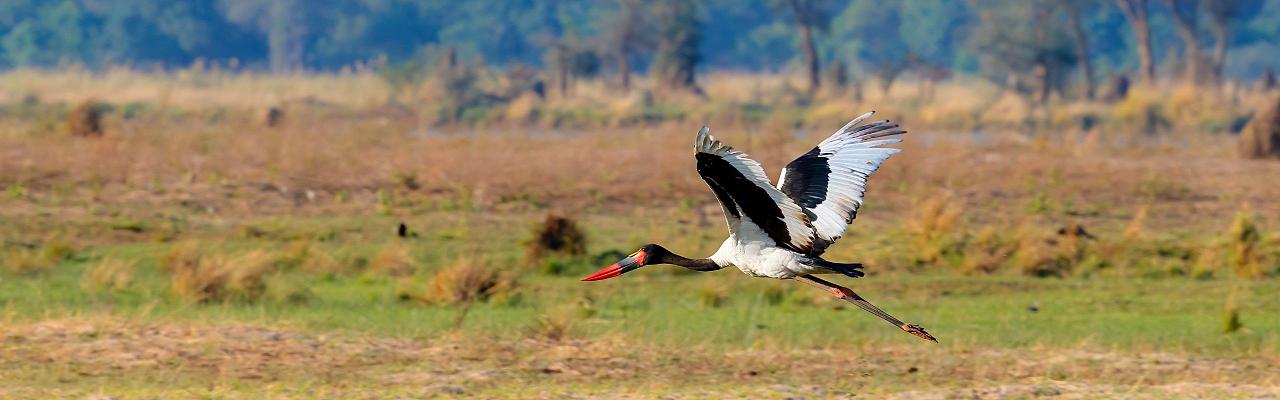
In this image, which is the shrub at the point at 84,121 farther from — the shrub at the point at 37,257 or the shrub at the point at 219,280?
the shrub at the point at 219,280

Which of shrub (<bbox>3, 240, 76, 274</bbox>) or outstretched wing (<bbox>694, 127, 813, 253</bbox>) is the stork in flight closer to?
outstretched wing (<bbox>694, 127, 813, 253</bbox>)

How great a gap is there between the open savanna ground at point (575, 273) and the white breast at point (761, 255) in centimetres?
95

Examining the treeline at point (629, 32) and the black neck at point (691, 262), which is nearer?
the black neck at point (691, 262)

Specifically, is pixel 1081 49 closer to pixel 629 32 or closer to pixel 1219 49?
pixel 1219 49

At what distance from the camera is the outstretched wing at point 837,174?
9062mm

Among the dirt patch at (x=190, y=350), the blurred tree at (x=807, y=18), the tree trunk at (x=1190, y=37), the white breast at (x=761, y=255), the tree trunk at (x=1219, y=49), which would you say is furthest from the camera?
the blurred tree at (x=807, y=18)

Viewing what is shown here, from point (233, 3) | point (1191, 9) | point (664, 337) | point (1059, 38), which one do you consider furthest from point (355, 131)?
point (233, 3)

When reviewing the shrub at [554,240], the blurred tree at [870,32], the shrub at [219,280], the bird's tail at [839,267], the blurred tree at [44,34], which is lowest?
the bird's tail at [839,267]

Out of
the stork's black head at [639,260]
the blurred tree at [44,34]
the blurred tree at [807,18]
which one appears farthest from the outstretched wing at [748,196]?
the blurred tree at [44,34]

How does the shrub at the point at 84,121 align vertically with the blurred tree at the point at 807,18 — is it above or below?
below

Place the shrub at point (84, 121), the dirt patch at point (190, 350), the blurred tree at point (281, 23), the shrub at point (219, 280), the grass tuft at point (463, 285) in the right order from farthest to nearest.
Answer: the blurred tree at point (281, 23), the shrub at point (84, 121), the grass tuft at point (463, 285), the shrub at point (219, 280), the dirt patch at point (190, 350)

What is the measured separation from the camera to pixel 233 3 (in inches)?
3199

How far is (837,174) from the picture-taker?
9.09 m

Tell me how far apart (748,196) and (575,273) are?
883 centimetres
